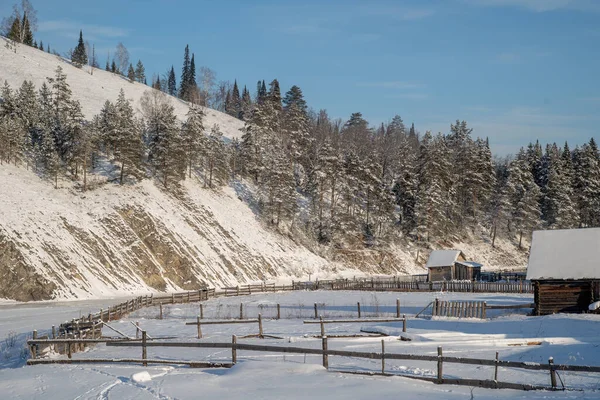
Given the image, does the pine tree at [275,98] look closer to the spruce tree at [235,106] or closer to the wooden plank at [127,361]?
the spruce tree at [235,106]

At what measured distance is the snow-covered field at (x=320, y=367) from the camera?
46.8 feet

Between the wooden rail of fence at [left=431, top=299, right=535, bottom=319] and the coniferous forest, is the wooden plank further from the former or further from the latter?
the coniferous forest

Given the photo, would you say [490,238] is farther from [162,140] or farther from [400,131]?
[400,131]

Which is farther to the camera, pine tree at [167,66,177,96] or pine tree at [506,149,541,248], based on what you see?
pine tree at [167,66,177,96]

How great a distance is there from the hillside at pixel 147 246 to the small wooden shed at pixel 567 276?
118ft

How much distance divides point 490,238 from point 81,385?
8925 cm

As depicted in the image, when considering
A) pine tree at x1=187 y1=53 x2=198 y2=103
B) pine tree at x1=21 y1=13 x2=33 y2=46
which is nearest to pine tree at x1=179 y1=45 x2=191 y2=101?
pine tree at x1=187 y1=53 x2=198 y2=103

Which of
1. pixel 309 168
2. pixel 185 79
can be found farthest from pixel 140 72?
pixel 309 168

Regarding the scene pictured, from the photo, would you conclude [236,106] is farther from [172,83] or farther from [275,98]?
[275,98]

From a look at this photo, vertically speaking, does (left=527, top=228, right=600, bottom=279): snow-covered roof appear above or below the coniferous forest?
below

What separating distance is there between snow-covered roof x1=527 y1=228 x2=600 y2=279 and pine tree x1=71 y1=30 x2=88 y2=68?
118711mm

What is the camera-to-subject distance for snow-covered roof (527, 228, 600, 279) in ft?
108

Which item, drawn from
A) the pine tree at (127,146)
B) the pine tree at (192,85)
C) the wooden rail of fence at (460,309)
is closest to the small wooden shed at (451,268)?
the wooden rail of fence at (460,309)

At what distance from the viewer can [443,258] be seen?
2500 inches
